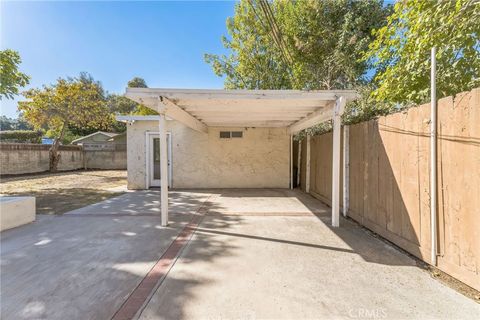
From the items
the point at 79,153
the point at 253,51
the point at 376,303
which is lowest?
the point at 376,303

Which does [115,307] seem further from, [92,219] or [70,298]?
[92,219]

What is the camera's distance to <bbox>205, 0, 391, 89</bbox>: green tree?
8.35 m

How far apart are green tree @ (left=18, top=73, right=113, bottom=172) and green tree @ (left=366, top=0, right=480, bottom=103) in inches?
602

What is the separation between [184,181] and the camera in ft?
28.9

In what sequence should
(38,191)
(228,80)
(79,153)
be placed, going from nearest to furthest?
1. (38,191)
2. (228,80)
3. (79,153)

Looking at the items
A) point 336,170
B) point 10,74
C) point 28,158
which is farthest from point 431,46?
point 28,158

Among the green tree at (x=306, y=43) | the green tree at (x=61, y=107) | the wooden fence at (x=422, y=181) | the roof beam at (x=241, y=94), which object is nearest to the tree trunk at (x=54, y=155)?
the green tree at (x=61, y=107)

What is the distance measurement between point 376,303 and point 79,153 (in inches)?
783

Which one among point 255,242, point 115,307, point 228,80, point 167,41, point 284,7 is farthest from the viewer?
point 228,80

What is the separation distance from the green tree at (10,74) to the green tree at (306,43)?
24.4 ft

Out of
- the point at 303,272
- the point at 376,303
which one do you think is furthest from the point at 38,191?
the point at 376,303

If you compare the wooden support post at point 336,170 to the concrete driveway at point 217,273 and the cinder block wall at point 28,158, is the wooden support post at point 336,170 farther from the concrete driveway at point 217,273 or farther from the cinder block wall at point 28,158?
the cinder block wall at point 28,158
